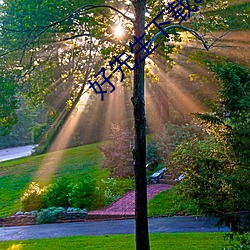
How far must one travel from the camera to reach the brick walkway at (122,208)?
32.8 feet

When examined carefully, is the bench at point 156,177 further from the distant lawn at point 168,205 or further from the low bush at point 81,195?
the low bush at point 81,195

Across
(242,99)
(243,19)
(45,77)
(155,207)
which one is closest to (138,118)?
(242,99)

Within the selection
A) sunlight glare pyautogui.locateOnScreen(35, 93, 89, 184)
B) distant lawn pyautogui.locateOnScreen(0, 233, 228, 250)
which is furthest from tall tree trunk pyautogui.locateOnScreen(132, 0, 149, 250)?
sunlight glare pyautogui.locateOnScreen(35, 93, 89, 184)

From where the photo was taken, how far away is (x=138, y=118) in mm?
4809

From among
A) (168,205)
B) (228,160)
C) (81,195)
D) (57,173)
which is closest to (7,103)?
(81,195)

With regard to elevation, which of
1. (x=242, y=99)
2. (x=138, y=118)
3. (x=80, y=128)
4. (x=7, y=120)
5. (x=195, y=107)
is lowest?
(x=80, y=128)

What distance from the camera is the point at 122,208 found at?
10641 millimetres

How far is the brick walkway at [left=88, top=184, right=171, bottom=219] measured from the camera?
32.8 ft

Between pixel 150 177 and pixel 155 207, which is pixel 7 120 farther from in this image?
pixel 150 177

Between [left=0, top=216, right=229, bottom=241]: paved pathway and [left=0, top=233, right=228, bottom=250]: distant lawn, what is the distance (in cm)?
55

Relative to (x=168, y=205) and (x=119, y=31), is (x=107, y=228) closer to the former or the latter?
(x=168, y=205)

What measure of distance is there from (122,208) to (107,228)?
1.68 metres

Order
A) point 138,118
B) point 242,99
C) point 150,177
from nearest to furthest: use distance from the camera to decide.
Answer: point 242,99 → point 138,118 → point 150,177

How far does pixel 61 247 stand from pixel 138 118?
3.79 meters
